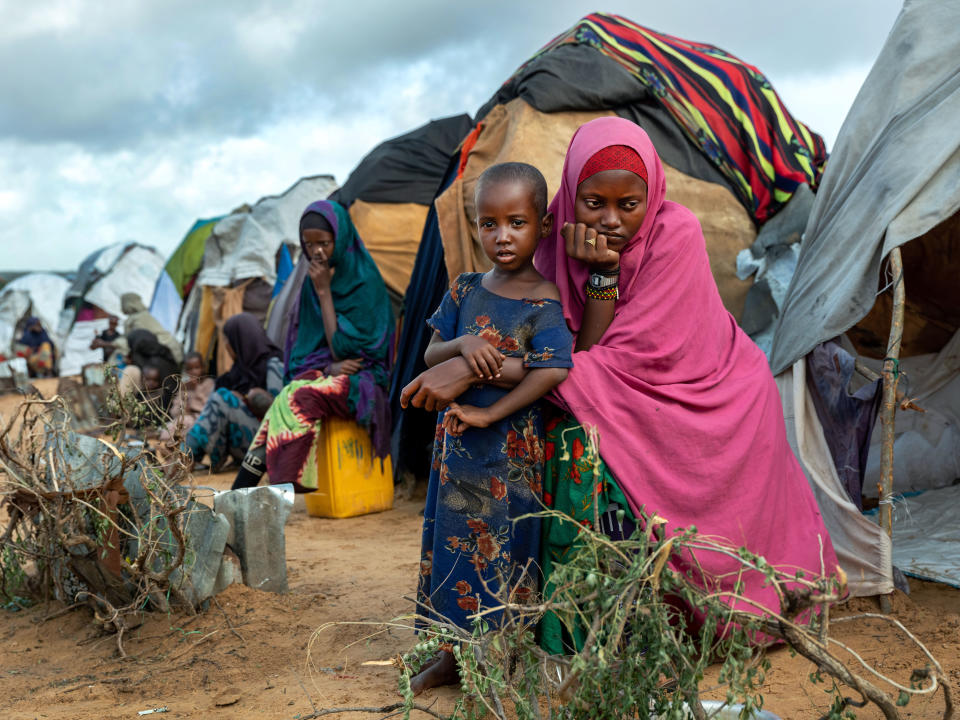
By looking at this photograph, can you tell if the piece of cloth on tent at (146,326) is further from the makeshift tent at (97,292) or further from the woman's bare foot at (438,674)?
the woman's bare foot at (438,674)

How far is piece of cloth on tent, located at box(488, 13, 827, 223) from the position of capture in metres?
5.35

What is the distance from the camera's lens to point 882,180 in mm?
3305

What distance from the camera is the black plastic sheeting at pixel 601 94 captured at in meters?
5.14

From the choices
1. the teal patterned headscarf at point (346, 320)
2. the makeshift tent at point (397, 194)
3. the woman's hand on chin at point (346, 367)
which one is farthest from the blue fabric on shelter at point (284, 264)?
the woman's hand on chin at point (346, 367)

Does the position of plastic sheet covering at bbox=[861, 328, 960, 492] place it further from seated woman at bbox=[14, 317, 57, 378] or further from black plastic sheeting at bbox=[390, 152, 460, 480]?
seated woman at bbox=[14, 317, 57, 378]

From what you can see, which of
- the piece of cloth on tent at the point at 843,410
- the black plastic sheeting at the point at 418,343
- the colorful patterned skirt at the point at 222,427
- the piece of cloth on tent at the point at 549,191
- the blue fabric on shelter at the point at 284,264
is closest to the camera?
the piece of cloth on tent at the point at 843,410

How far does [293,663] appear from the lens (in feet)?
9.49

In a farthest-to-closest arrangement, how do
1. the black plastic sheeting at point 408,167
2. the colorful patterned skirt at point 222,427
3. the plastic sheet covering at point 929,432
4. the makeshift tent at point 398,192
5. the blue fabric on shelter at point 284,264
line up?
the blue fabric on shelter at point 284,264
the black plastic sheeting at point 408,167
the makeshift tent at point 398,192
the colorful patterned skirt at point 222,427
the plastic sheet covering at point 929,432

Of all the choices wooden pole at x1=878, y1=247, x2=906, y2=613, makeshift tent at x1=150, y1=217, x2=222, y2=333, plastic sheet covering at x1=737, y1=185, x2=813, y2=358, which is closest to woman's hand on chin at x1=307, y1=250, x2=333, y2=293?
plastic sheet covering at x1=737, y1=185, x2=813, y2=358

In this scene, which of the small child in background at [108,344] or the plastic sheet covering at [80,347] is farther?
the plastic sheet covering at [80,347]

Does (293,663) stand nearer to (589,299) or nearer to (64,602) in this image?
(64,602)

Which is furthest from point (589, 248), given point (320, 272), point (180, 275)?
point (180, 275)

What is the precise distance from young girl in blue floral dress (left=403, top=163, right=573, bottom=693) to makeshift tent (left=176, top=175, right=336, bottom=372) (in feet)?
29.9

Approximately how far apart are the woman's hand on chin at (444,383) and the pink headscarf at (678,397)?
297 mm
